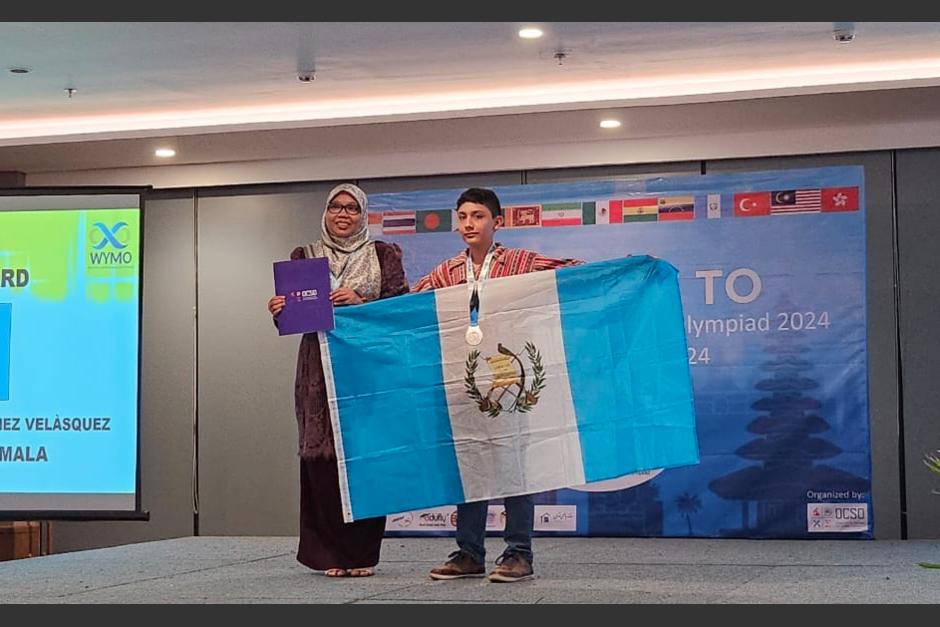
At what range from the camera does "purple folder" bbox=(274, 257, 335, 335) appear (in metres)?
5.05

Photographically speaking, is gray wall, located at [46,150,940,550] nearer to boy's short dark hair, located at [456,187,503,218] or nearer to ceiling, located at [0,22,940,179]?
ceiling, located at [0,22,940,179]

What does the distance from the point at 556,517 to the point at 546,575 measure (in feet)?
7.58

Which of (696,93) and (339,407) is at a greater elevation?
(696,93)

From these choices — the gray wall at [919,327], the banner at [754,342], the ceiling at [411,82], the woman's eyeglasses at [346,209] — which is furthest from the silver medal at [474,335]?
the gray wall at [919,327]

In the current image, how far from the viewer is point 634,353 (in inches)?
193

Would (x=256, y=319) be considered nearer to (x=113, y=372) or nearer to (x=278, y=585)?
(x=113, y=372)

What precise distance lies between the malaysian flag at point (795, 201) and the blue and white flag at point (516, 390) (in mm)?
2533

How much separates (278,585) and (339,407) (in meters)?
0.67

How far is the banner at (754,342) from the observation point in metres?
7.13

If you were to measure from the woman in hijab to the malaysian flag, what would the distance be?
279 cm

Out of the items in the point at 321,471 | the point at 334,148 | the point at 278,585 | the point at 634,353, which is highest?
the point at 334,148

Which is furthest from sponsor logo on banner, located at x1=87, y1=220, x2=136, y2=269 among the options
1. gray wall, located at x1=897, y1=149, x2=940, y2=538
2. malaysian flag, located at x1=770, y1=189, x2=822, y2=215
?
gray wall, located at x1=897, y1=149, x2=940, y2=538

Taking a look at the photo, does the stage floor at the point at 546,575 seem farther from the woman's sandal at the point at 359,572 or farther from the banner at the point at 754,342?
the banner at the point at 754,342

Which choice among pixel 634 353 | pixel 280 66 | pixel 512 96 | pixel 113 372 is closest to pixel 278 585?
pixel 634 353
